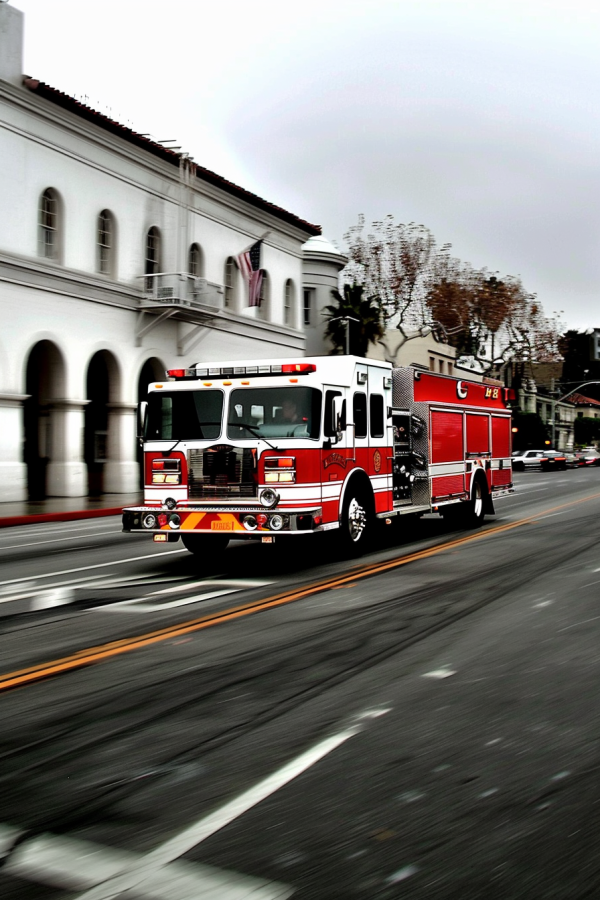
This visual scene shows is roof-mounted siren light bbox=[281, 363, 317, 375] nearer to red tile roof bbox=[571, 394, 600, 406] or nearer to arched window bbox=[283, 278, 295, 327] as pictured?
arched window bbox=[283, 278, 295, 327]

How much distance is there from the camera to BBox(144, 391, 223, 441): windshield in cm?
1234

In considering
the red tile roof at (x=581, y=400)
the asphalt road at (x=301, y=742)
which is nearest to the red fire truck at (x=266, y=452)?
the asphalt road at (x=301, y=742)

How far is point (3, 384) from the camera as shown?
2636 cm

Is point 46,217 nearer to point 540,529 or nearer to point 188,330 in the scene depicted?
point 188,330

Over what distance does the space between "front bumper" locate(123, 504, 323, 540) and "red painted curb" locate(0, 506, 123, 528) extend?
34.5ft

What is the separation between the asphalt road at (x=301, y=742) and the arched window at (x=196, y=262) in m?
26.7

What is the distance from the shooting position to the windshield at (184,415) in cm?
1234

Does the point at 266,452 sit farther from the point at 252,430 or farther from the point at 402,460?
the point at 402,460

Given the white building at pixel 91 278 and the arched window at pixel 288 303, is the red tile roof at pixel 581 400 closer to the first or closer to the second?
the arched window at pixel 288 303

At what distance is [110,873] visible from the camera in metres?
3.53

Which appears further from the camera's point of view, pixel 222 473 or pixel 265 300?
pixel 265 300

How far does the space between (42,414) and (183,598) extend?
2138cm

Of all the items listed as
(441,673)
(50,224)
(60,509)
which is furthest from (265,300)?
(441,673)

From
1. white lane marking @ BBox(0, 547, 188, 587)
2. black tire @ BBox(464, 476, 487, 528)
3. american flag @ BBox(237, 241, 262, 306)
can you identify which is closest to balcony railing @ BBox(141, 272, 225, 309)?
american flag @ BBox(237, 241, 262, 306)
